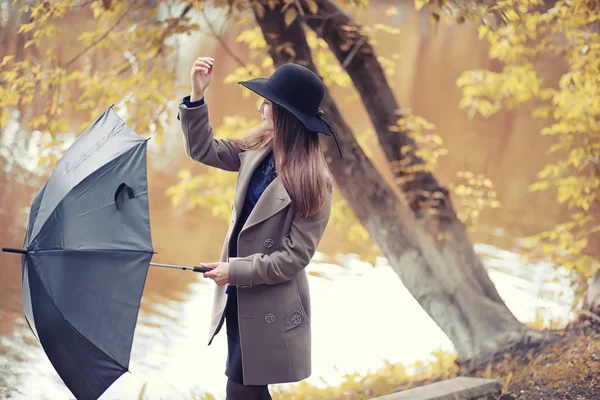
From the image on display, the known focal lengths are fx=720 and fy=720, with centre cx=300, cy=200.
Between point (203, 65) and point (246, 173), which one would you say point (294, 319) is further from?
point (203, 65)

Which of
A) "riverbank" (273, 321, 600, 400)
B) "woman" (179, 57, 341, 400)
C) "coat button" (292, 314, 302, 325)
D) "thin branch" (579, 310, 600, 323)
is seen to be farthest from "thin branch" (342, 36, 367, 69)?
"coat button" (292, 314, 302, 325)

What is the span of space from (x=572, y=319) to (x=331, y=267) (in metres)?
1.37

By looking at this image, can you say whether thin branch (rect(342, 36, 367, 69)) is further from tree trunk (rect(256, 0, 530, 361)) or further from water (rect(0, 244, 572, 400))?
water (rect(0, 244, 572, 400))

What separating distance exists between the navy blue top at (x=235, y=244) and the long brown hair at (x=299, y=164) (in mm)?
55

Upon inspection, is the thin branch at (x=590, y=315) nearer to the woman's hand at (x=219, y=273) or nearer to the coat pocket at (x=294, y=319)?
the coat pocket at (x=294, y=319)

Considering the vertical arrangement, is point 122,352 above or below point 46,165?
below

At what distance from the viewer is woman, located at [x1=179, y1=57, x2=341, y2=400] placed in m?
1.73

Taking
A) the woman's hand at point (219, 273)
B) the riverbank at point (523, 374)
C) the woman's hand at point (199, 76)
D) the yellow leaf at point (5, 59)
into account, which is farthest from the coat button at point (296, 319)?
the yellow leaf at point (5, 59)

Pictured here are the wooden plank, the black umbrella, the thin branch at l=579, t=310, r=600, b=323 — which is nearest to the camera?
the black umbrella

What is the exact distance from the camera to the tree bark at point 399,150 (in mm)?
3363

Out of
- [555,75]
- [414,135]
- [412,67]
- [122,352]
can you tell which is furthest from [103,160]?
[412,67]

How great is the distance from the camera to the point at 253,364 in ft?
5.83

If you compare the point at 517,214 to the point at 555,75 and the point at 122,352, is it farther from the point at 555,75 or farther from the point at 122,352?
the point at 122,352

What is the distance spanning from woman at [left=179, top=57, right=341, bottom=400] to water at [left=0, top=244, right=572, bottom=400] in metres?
1.46
